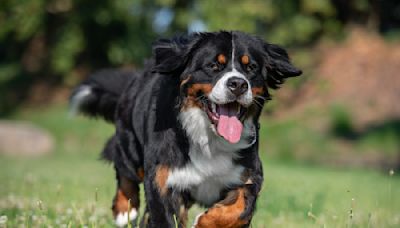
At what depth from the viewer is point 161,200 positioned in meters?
4.39

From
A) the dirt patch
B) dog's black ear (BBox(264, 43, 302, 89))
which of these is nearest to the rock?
the dirt patch

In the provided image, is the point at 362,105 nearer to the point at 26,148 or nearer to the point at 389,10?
the point at 389,10

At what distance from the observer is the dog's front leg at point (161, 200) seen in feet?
14.4

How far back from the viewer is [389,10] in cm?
2208

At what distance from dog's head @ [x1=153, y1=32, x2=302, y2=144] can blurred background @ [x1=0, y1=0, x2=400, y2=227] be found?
12008 millimetres

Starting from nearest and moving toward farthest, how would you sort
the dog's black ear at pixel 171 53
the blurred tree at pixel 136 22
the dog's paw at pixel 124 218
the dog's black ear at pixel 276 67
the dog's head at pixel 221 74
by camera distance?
the dog's head at pixel 221 74
the dog's black ear at pixel 171 53
the dog's black ear at pixel 276 67
the dog's paw at pixel 124 218
the blurred tree at pixel 136 22

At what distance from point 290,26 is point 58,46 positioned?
26.5 feet

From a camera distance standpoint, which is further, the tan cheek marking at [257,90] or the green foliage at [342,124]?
the green foliage at [342,124]

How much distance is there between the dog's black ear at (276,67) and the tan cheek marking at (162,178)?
1087 mm

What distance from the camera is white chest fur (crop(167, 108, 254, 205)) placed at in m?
4.45

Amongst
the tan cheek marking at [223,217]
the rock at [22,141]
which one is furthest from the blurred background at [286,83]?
the tan cheek marking at [223,217]

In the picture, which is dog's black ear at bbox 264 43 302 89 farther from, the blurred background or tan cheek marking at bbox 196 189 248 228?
the blurred background

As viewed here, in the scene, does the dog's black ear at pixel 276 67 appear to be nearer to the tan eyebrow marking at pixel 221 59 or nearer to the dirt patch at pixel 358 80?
the tan eyebrow marking at pixel 221 59

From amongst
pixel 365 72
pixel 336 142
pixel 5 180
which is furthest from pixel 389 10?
pixel 5 180
